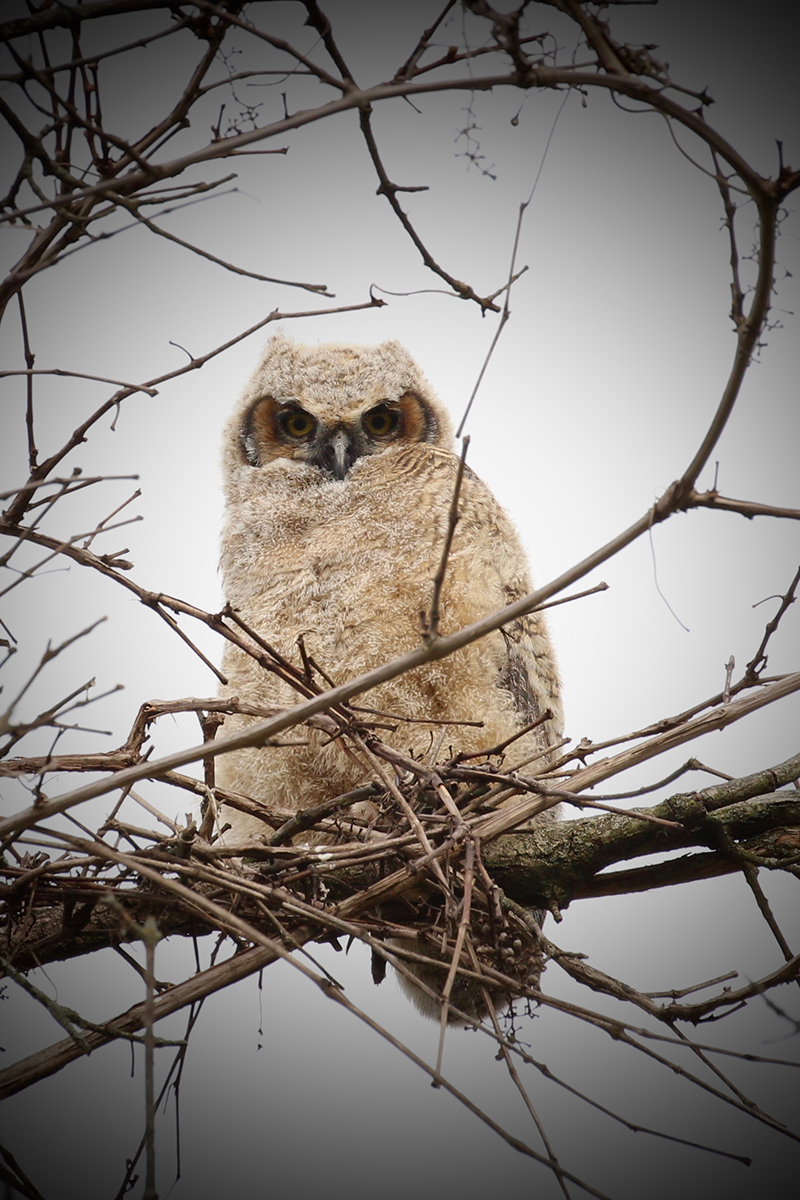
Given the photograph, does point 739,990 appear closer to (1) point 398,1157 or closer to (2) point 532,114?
(2) point 532,114

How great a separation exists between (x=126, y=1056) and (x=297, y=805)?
0.81 metres

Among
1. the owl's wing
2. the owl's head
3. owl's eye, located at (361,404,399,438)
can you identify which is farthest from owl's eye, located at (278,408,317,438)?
the owl's wing

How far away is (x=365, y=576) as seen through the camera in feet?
6.57

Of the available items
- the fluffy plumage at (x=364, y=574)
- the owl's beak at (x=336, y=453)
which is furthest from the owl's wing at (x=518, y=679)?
the owl's beak at (x=336, y=453)

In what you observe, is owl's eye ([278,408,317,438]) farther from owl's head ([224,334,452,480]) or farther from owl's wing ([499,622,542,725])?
owl's wing ([499,622,542,725])

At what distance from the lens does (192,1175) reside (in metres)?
2.27

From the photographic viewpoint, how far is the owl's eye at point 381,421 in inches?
95.8

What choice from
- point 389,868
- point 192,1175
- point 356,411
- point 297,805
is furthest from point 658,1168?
point 356,411

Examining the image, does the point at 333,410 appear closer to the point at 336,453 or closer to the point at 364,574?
the point at 336,453

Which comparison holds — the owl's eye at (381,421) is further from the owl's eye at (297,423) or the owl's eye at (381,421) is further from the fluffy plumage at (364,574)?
the owl's eye at (297,423)

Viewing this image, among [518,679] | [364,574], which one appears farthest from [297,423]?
[518,679]

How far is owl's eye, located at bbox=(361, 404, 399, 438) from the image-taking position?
243cm

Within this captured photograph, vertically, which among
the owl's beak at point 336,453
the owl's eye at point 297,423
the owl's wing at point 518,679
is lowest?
the owl's wing at point 518,679

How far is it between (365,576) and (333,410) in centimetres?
61
